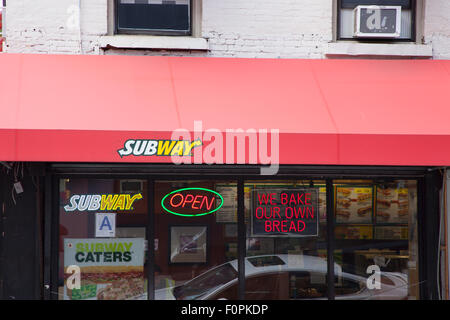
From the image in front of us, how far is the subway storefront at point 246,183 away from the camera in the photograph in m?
6.00

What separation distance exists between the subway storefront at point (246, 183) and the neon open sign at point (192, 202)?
0.01m

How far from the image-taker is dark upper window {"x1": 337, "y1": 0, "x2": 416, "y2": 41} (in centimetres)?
731

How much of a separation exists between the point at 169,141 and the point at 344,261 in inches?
115

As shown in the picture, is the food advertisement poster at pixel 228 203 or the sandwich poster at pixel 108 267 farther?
the food advertisement poster at pixel 228 203

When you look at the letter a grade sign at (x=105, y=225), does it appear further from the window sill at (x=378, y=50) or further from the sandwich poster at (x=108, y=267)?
the window sill at (x=378, y=50)

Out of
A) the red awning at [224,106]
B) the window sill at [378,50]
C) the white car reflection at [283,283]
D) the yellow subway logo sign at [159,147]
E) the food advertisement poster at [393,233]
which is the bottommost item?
the white car reflection at [283,283]

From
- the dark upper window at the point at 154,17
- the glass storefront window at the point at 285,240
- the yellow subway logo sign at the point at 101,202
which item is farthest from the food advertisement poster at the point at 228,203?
the dark upper window at the point at 154,17

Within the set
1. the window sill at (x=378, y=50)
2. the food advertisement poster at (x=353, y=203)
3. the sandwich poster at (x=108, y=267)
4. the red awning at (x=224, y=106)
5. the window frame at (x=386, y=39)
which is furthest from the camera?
the window frame at (x=386, y=39)

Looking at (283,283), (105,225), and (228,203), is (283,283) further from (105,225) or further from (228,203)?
(105,225)

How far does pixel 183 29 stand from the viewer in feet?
23.7

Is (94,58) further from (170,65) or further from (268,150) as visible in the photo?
(268,150)

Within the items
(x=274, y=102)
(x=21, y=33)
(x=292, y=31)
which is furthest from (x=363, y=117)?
(x=21, y=33)

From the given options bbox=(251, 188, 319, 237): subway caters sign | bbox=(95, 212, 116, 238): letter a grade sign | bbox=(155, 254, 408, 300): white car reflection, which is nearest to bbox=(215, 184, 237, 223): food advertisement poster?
bbox=(251, 188, 319, 237): subway caters sign

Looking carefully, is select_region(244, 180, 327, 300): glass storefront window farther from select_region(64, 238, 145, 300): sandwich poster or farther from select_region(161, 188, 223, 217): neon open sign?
select_region(64, 238, 145, 300): sandwich poster
